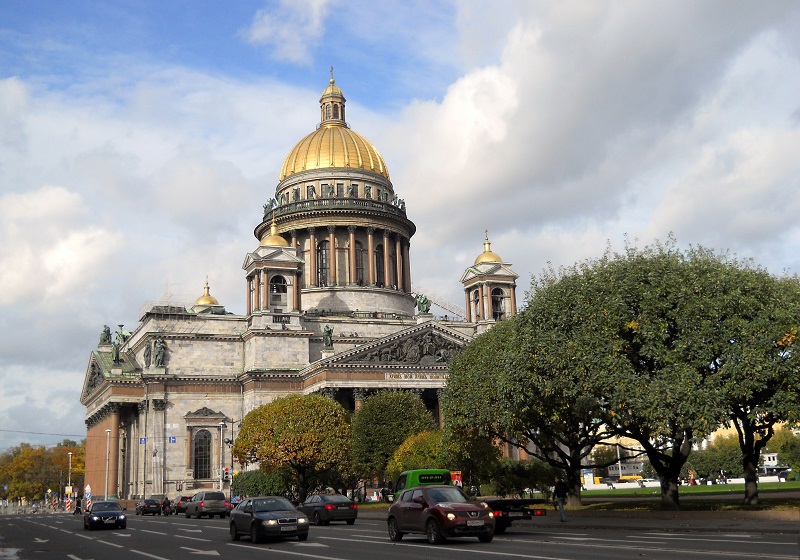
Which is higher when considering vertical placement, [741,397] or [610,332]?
[610,332]

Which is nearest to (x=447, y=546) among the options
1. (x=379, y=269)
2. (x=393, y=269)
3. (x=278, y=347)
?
(x=278, y=347)

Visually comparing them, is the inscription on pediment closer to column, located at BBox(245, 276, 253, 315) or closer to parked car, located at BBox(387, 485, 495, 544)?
column, located at BBox(245, 276, 253, 315)

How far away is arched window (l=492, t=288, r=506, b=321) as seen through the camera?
9588 centimetres

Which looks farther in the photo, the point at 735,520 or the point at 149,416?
the point at 149,416

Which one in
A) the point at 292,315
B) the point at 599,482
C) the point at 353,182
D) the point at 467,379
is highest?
the point at 353,182

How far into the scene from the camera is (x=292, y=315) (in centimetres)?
8781

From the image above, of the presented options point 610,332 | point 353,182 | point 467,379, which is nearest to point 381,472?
point 467,379

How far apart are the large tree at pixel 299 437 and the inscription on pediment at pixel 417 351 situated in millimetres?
12803

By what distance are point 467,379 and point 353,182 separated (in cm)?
6036

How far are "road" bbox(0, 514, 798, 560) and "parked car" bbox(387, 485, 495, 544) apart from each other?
1.45 ft

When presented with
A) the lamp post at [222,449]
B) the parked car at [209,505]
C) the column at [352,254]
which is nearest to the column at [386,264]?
the column at [352,254]

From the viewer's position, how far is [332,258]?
103312 mm

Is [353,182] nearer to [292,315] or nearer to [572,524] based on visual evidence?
[292,315]

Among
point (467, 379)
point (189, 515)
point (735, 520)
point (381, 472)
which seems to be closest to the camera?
point (735, 520)
